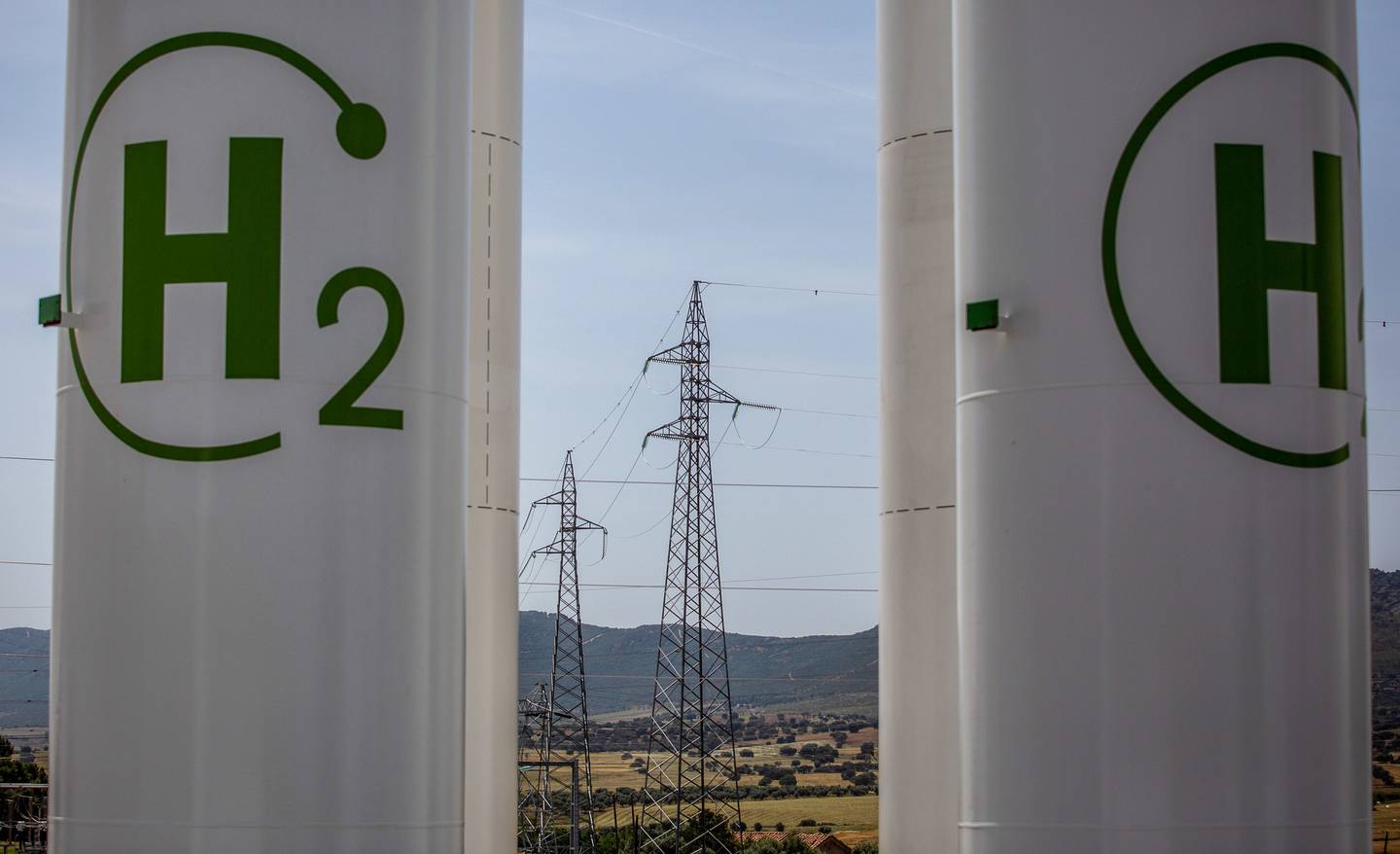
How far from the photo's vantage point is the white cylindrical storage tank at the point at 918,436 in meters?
20.5

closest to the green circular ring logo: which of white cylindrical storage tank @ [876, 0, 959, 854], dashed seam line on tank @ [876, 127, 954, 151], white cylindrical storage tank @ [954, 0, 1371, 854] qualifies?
white cylindrical storage tank @ [954, 0, 1371, 854]

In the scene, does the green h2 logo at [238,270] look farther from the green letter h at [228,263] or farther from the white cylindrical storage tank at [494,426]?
the white cylindrical storage tank at [494,426]

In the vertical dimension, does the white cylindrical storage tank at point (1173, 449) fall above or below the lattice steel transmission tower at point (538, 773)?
above

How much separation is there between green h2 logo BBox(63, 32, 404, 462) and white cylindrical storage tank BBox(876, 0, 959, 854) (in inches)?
326

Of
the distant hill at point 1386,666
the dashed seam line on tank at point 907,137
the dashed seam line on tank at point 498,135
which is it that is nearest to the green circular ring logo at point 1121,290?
the dashed seam line on tank at point 907,137

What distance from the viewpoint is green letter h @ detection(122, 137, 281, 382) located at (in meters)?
14.1

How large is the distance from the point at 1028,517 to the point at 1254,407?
82.1 inches

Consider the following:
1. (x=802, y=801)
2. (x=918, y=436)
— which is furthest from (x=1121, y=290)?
(x=802, y=801)

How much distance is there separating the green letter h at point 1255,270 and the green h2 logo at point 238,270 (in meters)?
7.08

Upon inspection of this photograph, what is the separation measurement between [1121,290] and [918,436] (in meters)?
6.91

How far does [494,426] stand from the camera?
2175 centimetres

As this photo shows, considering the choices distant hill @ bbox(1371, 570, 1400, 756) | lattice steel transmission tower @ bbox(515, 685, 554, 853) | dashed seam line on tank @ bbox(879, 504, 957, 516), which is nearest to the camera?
dashed seam line on tank @ bbox(879, 504, 957, 516)

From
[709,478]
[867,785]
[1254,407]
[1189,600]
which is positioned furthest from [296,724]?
[867,785]

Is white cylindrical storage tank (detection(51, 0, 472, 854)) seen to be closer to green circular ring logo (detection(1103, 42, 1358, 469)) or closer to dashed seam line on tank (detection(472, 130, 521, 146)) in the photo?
green circular ring logo (detection(1103, 42, 1358, 469))
